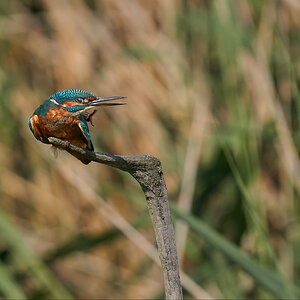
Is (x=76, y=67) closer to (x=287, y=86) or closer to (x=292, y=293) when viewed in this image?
(x=287, y=86)

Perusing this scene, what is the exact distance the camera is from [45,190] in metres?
2.23

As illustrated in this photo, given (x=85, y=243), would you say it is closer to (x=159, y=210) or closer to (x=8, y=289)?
(x=8, y=289)

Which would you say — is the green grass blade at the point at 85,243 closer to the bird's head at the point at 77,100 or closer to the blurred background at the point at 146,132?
the blurred background at the point at 146,132

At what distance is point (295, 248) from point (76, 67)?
1022 millimetres

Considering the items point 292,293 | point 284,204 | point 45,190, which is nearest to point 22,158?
point 45,190

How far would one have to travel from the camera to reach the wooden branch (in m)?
→ 0.41

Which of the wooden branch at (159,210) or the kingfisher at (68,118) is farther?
the kingfisher at (68,118)

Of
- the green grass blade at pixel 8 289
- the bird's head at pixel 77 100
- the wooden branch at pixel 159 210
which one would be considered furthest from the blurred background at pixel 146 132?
the wooden branch at pixel 159 210

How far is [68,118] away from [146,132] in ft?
4.17

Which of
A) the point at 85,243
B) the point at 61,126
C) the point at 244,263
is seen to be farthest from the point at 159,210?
the point at 85,243

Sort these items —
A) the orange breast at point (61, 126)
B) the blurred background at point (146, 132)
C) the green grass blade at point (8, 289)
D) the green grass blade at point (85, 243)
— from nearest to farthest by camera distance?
1. the orange breast at point (61, 126)
2. the green grass blade at point (8, 289)
3. the blurred background at point (146, 132)
4. the green grass blade at point (85, 243)

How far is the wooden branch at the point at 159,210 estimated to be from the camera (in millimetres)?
407

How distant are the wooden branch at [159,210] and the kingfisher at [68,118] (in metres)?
0.24

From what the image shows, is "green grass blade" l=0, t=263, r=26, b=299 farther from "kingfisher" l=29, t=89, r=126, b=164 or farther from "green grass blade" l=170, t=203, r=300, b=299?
"kingfisher" l=29, t=89, r=126, b=164
